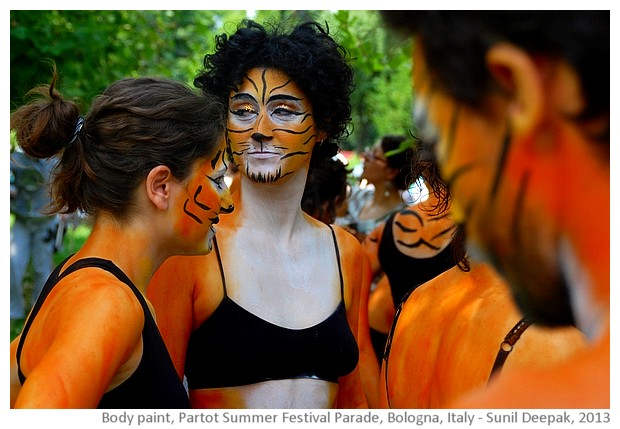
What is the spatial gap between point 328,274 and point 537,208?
2.14 m

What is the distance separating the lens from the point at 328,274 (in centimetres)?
307

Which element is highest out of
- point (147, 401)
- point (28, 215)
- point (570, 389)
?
point (570, 389)

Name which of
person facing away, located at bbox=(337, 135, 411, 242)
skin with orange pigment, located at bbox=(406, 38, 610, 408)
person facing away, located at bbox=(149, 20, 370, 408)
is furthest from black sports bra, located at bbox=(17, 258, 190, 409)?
person facing away, located at bbox=(337, 135, 411, 242)

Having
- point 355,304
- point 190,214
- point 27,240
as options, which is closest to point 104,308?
point 190,214

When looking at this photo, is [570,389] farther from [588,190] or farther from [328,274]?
[328,274]

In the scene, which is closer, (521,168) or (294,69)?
(521,168)

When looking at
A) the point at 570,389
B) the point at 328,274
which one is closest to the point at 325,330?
the point at 328,274

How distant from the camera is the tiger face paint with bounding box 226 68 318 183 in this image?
2.98 metres

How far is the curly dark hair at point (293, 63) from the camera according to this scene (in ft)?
10.0

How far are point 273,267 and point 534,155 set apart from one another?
2.11m

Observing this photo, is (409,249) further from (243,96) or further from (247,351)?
(247,351)

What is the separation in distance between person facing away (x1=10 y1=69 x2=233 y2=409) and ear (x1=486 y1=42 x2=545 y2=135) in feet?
3.49

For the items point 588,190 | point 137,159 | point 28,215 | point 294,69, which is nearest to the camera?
point 588,190

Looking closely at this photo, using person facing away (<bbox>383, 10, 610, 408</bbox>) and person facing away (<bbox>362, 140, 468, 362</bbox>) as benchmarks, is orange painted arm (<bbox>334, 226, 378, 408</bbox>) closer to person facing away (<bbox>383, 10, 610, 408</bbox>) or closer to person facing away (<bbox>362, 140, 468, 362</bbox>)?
person facing away (<bbox>362, 140, 468, 362</bbox>)
